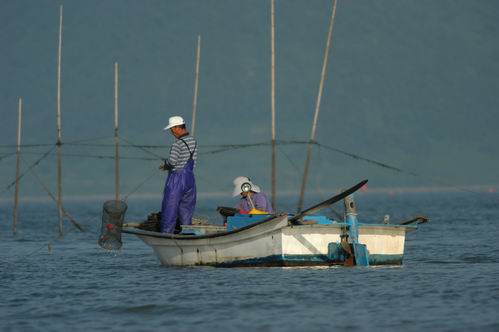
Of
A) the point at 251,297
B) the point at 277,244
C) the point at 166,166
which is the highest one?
the point at 166,166

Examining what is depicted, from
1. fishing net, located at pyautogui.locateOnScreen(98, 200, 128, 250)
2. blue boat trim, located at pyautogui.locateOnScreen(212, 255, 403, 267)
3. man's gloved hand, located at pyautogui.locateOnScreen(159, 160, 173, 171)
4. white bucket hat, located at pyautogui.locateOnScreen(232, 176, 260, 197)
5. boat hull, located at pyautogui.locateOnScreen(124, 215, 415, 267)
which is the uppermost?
man's gloved hand, located at pyautogui.locateOnScreen(159, 160, 173, 171)

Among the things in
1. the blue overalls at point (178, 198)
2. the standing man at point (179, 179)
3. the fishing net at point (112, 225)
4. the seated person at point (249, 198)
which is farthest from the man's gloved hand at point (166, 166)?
the fishing net at point (112, 225)

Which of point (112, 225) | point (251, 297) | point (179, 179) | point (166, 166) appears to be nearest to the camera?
point (251, 297)

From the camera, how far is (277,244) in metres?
24.6

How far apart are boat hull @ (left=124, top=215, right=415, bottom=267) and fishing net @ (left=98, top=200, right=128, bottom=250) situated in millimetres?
1047

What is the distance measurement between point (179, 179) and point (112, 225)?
2230mm

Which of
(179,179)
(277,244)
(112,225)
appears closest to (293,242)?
(277,244)

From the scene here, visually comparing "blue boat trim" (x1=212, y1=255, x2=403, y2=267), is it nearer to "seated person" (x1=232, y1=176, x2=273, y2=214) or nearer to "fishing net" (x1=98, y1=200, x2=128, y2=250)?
"seated person" (x1=232, y1=176, x2=273, y2=214)

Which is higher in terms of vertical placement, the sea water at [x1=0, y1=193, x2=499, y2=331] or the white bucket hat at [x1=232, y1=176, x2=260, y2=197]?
the white bucket hat at [x1=232, y1=176, x2=260, y2=197]

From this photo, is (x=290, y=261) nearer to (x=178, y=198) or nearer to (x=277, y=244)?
(x=277, y=244)

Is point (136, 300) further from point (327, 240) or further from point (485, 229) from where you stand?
point (485, 229)

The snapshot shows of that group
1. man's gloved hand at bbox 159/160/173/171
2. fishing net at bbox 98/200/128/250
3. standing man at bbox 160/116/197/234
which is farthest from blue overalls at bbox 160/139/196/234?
fishing net at bbox 98/200/128/250

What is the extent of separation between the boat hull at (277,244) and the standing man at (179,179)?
511 mm

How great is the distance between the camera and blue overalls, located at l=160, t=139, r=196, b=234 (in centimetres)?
2620
